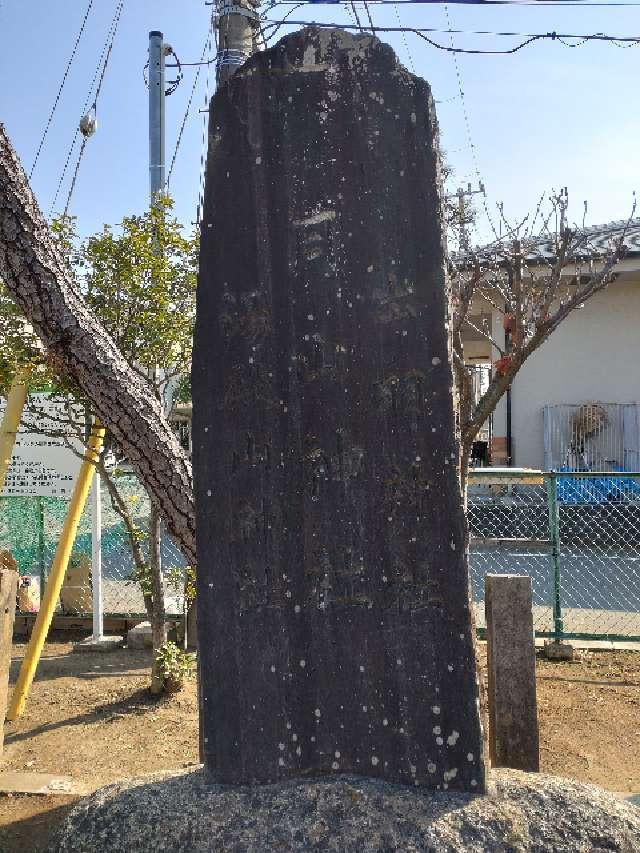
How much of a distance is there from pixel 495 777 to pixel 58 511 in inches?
253

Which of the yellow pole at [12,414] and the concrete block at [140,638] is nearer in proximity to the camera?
the yellow pole at [12,414]

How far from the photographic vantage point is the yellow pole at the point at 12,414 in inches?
201

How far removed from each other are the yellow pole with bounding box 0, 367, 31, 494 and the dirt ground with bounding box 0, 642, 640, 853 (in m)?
1.77

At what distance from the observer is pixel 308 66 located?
2.36 m

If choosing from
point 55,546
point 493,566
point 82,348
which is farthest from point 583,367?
point 82,348

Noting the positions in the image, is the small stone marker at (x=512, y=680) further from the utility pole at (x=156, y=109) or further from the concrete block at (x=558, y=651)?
the utility pole at (x=156, y=109)

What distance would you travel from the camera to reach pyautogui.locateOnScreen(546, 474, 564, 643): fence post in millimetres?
6369

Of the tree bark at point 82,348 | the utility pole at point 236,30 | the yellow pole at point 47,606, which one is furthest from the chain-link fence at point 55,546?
the utility pole at point 236,30

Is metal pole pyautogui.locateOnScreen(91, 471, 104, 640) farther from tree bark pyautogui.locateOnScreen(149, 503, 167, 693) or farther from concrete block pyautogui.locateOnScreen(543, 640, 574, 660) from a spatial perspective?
concrete block pyautogui.locateOnScreen(543, 640, 574, 660)

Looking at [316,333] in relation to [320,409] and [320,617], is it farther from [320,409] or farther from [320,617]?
[320,617]

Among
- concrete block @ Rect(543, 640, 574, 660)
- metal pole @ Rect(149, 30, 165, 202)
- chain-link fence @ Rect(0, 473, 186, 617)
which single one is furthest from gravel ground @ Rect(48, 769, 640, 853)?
metal pole @ Rect(149, 30, 165, 202)

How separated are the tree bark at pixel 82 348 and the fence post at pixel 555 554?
13.2 ft

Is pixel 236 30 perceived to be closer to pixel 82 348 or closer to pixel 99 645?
pixel 82 348

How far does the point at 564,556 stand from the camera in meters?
9.24
